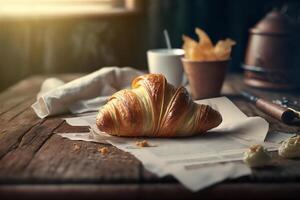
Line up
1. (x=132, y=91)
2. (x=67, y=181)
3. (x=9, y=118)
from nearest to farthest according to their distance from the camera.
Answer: (x=67, y=181) → (x=132, y=91) → (x=9, y=118)

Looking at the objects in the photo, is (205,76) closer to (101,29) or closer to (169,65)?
(169,65)

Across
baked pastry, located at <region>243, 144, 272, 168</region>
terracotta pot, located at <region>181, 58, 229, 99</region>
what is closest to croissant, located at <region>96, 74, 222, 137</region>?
baked pastry, located at <region>243, 144, 272, 168</region>

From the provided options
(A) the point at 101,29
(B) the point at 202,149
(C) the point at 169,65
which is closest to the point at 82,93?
(C) the point at 169,65

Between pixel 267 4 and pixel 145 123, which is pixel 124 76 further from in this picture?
pixel 267 4

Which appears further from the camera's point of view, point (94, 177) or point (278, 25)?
point (278, 25)

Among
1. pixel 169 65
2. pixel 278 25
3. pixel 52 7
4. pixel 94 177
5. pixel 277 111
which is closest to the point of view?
pixel 94 177

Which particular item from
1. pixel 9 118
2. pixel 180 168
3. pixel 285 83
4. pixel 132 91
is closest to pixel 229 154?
pixel 180 168
